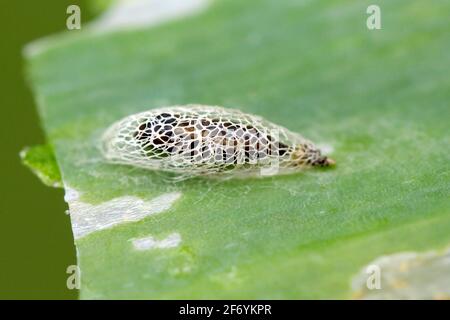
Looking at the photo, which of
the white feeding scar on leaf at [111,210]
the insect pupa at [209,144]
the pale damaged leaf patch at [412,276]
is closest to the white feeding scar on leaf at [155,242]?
the white feeding scar on leaf at [111,210]

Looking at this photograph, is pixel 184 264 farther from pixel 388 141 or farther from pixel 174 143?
pixel 388 141

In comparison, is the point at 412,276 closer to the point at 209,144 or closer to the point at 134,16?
the point at 209,144

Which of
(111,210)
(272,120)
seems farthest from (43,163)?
(272,120)

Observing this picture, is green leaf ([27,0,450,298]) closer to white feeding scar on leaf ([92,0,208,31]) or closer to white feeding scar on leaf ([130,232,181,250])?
white feeding scar on leaf ([130,232,181,250])

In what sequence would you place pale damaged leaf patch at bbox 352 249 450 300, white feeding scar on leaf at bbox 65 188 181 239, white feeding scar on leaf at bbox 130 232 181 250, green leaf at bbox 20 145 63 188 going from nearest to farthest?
pale damaged leaf patch at bbox 352 249 450 300, white feeding scar on leaf at bbox 130 232 181 250, white feeding scar on leaf at bbox 65 188 181 239, green leaf at bbox 20 145 63 188

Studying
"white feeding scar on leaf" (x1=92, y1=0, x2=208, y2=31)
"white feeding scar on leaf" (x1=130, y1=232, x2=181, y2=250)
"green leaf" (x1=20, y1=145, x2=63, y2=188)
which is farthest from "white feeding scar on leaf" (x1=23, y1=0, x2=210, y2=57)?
"white feeding scar on leaf" (x1=130, y1=232, x2=181, y2=250)
